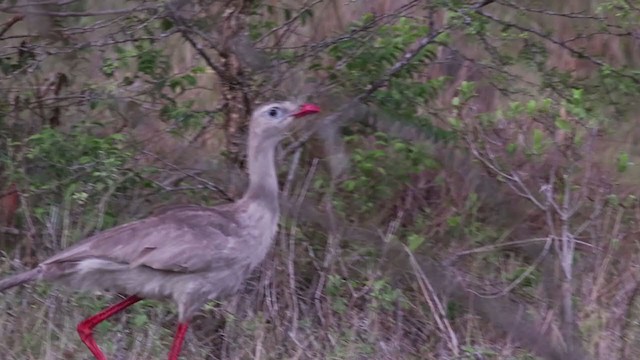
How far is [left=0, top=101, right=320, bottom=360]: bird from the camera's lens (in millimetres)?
4957

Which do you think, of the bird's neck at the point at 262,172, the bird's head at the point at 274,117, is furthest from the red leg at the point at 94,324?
the bird's head at the point at 274,117

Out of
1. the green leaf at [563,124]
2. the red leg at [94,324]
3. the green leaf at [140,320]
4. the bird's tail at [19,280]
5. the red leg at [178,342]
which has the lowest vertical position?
the green leaf at [140,320]

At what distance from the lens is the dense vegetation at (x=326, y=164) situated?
5418 mm

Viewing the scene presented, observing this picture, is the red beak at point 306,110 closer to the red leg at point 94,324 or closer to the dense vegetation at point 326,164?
the dense vegetation at point 326,164

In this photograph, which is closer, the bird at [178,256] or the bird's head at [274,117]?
the bird at [178,256]

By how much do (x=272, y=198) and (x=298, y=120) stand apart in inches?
21.9

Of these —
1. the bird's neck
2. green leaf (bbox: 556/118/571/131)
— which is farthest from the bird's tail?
green leaf (bbox: 556/118/571/131)

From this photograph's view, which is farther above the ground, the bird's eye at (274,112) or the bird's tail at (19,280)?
the bird's eye at (274,112)

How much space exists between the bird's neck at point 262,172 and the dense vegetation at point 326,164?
19 cm

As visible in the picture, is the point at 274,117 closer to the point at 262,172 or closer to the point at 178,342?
the point at 262,172

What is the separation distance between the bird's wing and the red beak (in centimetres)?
57

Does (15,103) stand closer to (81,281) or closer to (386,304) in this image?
(81,281)

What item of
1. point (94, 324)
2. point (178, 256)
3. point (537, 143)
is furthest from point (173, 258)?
point (537, 143)

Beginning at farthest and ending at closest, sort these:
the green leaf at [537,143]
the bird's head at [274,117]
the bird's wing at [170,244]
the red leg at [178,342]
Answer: the bird's head at [274,117], the green leaf at [537,143], the red leg at [178,342], the bird's wing at [170,244]
